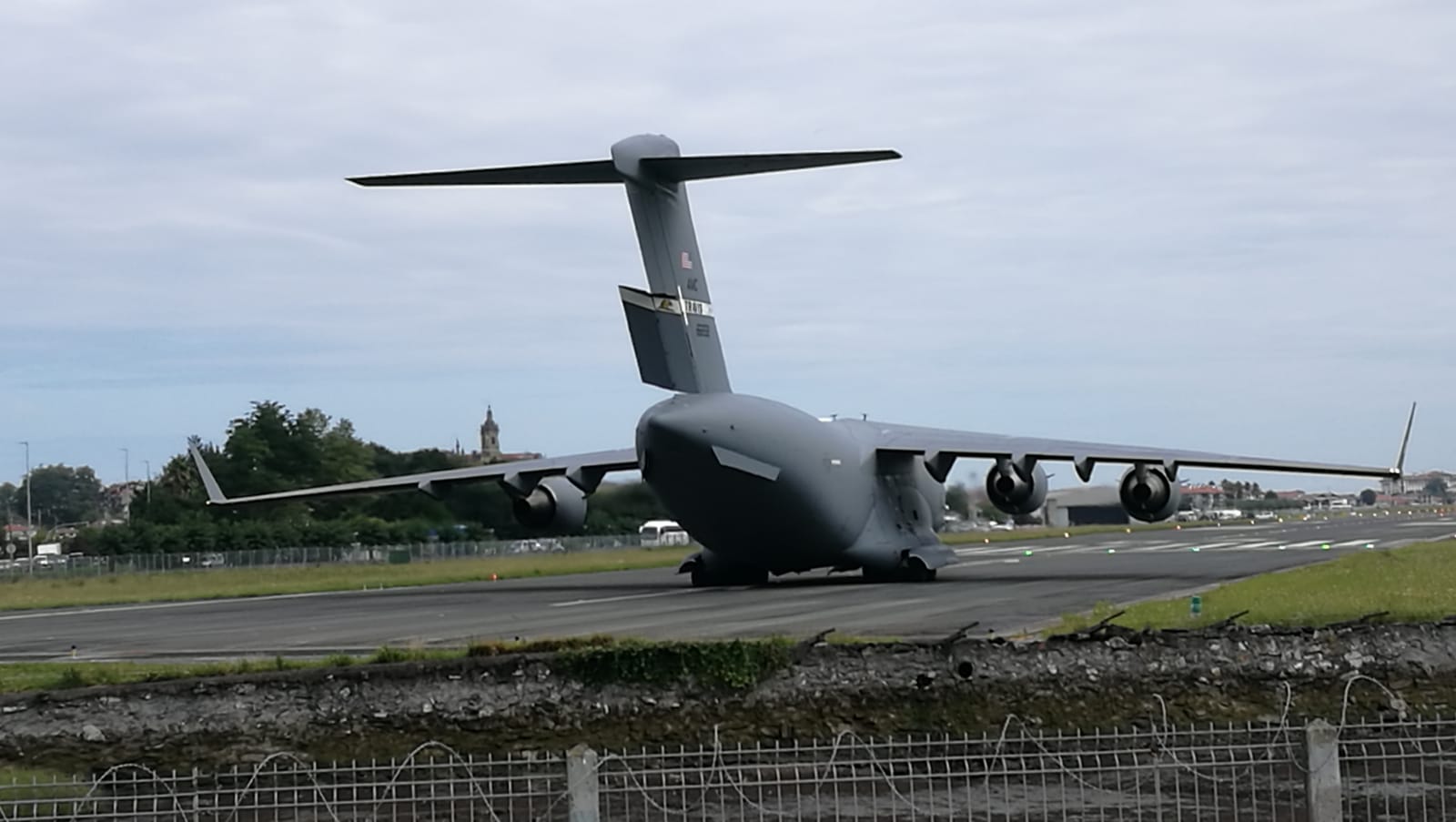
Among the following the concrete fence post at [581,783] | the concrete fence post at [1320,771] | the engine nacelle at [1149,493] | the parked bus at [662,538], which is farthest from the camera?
the parked bus at [662,538]

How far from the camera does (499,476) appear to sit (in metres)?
35.4

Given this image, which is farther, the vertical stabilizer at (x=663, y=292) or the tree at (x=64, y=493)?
the tree at (x=64, y=493)

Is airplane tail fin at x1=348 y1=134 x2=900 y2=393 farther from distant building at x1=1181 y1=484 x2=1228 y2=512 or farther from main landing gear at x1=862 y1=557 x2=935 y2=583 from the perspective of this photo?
distant building at x1=1181 y1=484 x2=1228 y2=512

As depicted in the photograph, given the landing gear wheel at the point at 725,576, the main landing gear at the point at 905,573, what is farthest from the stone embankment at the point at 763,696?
the landing gear wheel at the point at 725,576

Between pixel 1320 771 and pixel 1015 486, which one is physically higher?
pixel 1015 486

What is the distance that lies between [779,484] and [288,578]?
55.9 ft

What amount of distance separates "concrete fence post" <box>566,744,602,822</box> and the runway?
34.0ft

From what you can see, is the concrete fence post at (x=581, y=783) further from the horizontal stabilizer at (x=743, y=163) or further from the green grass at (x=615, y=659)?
the horizontal stabilizer at (x=743, y=163)

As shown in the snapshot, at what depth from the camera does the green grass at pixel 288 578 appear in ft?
123

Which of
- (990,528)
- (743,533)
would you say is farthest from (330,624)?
(990,528)

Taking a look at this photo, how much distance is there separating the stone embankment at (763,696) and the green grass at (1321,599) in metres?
0.61

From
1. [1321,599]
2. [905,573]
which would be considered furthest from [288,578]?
[1321,599]

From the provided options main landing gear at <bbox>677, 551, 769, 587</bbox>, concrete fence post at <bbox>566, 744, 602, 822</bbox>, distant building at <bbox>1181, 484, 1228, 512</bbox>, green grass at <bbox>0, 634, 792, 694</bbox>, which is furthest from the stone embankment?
distant building at <bbox>1181, 484, 1228, 512</bbox>

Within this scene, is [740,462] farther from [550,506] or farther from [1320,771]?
[1320,771]
